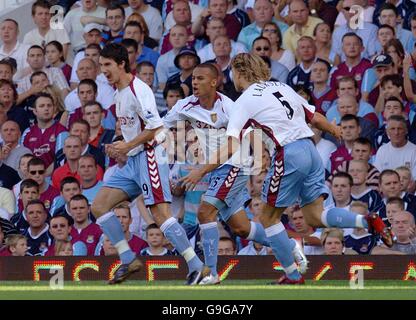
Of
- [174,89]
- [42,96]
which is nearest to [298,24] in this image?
[174,89]

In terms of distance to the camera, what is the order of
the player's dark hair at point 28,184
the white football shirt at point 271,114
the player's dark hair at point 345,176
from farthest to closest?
the player's dark hair at point 28,184 < the player's dark hair at point 345,176 < the white football shirt at point 271,114

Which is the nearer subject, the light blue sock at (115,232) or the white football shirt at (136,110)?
the white football shirt at (136,110)

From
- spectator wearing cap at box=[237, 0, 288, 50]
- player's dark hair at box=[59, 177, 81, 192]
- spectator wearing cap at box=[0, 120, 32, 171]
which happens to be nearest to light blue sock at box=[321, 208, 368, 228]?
player's dark hair at box=[59, 177, 81, 192]

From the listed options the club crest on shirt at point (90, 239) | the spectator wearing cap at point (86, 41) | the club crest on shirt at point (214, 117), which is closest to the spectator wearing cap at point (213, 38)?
the spectator wearing cap at point (86, 41)

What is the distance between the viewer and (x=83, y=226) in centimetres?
1641

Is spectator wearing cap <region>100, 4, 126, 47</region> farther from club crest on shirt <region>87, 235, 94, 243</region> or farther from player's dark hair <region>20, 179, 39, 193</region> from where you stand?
club crest on shirt <region>87, 235, 94, 243</region>

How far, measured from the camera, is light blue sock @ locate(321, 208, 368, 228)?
512 inches

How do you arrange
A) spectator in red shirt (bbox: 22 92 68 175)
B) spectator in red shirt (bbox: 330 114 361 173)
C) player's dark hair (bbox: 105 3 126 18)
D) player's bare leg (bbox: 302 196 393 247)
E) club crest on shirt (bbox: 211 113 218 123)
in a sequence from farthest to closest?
player's dark hair (bbox: 105 3 126 18) < spectator in red shirt (bbox: 22 92 68 175) < spectator in red shirt (bbox: 330 114 361 173) < club crest on shirt (bbox: 211 113 218 123) < player's bare leg (bbox: 302 196 393 247)

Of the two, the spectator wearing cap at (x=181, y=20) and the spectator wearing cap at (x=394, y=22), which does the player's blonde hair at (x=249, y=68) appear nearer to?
the spectator wearing cap at (x=394, y=22)

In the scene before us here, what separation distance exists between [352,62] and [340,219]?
523 cm

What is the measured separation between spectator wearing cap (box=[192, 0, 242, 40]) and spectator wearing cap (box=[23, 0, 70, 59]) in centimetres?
208

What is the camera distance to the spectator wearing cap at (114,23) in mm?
19375

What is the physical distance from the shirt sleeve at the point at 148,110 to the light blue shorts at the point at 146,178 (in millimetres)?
310

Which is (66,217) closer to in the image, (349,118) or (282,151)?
(349,118)
